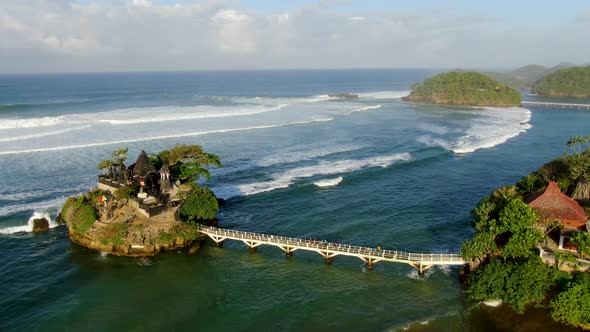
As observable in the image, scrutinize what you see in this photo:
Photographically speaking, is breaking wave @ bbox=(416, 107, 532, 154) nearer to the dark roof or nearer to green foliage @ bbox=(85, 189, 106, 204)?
the dark roof

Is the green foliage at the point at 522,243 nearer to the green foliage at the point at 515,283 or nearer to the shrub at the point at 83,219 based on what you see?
the green foliage at the point at 515,283

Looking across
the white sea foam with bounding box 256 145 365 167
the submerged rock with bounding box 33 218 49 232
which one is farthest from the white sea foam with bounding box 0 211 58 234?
the white sea foam with bounding box 256 145 365 167

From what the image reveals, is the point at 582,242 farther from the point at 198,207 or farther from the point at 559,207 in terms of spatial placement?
the point at 198,207

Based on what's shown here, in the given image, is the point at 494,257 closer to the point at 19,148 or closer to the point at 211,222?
the point at 211,222

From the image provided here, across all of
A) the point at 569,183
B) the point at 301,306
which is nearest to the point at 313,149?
the point at 569,183

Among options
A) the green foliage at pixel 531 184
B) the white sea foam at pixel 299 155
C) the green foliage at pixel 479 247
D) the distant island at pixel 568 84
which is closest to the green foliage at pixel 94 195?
the white sea foam at pixel 299 155
